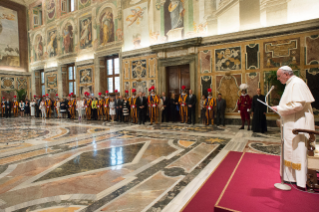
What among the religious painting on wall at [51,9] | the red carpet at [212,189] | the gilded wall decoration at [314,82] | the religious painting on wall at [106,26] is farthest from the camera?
the religious painting on wall at [51,9]

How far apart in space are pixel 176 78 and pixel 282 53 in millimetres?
5259

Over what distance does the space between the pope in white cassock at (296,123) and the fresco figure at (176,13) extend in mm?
8868

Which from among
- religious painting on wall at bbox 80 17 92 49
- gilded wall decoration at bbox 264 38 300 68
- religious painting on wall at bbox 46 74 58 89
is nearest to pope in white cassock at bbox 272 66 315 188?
gilded wall decoration at bbox 264 38 300 68

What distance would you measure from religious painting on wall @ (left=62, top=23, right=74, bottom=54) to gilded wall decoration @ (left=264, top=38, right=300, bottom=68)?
15.0 m

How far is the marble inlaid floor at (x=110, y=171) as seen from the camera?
2.62 metres

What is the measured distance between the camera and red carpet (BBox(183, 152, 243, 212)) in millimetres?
2421

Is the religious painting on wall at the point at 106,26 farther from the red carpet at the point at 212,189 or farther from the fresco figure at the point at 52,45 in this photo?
the red carpet at the point at 212,189

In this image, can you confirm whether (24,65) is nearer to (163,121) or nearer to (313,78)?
(163,121)

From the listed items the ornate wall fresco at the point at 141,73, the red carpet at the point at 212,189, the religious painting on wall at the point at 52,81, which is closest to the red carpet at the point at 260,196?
the red carpet at the point at 212,189

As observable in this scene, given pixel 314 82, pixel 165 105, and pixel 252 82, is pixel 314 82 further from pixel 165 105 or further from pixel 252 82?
pixel 165 105

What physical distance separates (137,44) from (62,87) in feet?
30.4

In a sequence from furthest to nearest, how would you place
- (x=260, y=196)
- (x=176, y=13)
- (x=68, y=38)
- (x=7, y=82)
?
1. (x=7, y=82)
2. (x=68, y=38)
3. (x=176, y=13)
4. (x=260, y=196)

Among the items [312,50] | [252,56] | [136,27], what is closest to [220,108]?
[252,56]

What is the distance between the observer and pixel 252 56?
28.5ft
